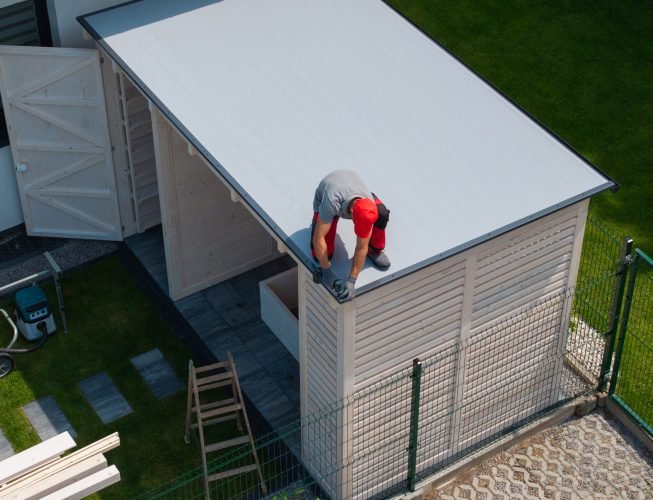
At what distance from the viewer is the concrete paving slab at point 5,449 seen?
50.6 feet

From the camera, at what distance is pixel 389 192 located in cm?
1337

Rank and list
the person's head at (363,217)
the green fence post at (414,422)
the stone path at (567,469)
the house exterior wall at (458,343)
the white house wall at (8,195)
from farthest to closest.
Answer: the white house wall at (8,195), the stone path at (567,469), the green fence post at (414,422), the house exterior wall at (458,343), the person's head at (363,217)

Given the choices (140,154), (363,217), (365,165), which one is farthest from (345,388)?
(140,154)

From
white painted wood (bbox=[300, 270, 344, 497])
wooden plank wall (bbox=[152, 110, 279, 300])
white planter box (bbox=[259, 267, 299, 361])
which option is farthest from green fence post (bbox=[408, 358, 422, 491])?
wooden plank wall (bbox=[152, 110, 279, 300])

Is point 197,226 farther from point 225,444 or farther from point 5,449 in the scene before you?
point 5,449

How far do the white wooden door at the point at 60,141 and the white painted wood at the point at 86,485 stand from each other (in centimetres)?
613

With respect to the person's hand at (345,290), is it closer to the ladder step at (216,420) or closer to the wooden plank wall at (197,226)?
the ladder step at (216,420)

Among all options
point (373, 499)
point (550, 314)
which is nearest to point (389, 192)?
point (550, 314)

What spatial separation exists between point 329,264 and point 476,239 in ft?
5.34

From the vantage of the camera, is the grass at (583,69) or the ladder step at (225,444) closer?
the ladder step at (225,444)

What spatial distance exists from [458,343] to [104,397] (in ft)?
16.5

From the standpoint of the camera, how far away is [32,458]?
43.1 feet

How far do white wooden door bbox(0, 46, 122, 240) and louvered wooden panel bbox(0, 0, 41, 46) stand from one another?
60 cm

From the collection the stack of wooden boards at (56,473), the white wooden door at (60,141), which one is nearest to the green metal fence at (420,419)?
the stack of wooden boards at (56,473)
